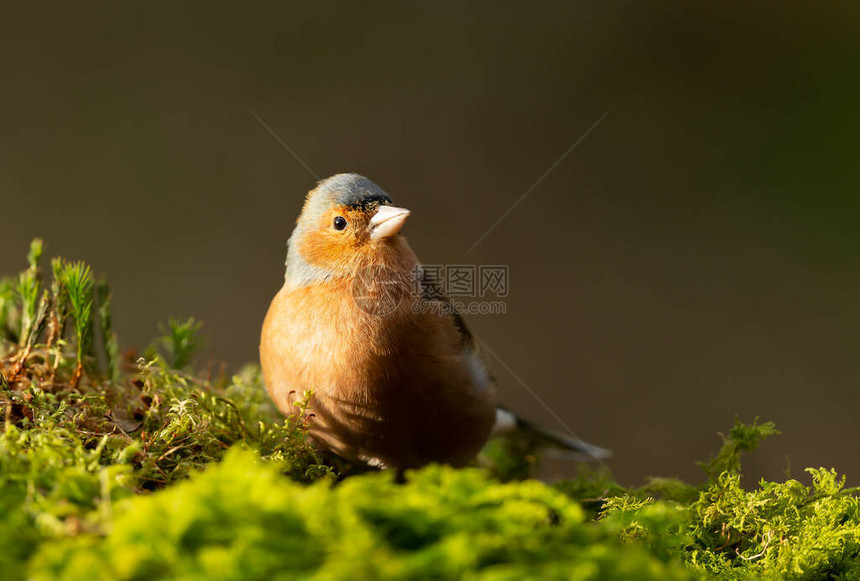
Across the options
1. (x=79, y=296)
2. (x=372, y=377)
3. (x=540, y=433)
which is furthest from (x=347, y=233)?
(x=540, y=433)

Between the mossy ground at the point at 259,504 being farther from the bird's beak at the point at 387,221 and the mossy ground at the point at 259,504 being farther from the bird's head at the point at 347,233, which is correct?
the bird's beak at the point at 387,221

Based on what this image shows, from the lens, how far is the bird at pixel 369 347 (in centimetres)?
237

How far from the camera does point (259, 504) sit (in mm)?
1079

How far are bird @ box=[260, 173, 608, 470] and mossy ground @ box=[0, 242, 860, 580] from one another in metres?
0.29

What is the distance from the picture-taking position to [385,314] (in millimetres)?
A: 2525

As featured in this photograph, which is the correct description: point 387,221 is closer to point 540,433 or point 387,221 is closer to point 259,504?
point 540,433

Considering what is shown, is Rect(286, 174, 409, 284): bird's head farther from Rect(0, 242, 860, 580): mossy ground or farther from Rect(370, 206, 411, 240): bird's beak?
Rect(0, 242, 860, 580): mossy ground

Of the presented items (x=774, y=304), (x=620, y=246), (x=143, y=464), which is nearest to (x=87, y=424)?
(x=143, y=464)

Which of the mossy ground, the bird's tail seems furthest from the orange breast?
the bird's tail

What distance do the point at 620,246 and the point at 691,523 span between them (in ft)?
17.8

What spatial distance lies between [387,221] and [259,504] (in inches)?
70.7

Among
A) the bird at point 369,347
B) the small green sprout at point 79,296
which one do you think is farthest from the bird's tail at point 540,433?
the small green sprout at point 79,296

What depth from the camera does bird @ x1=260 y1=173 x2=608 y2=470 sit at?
237cm

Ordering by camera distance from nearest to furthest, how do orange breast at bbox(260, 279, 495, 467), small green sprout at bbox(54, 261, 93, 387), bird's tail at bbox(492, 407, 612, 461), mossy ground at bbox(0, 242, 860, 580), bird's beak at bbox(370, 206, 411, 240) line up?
mossy ground at bbox(0, 242, 860, 580), small green sprout at bbox(54, 261, 93, 387), orange breast at bbox(260, 279, 495, 467), bird's beak at bbox(370, 206, 411, 240), bird's tail at bbox(492, 407, 612, 461)
